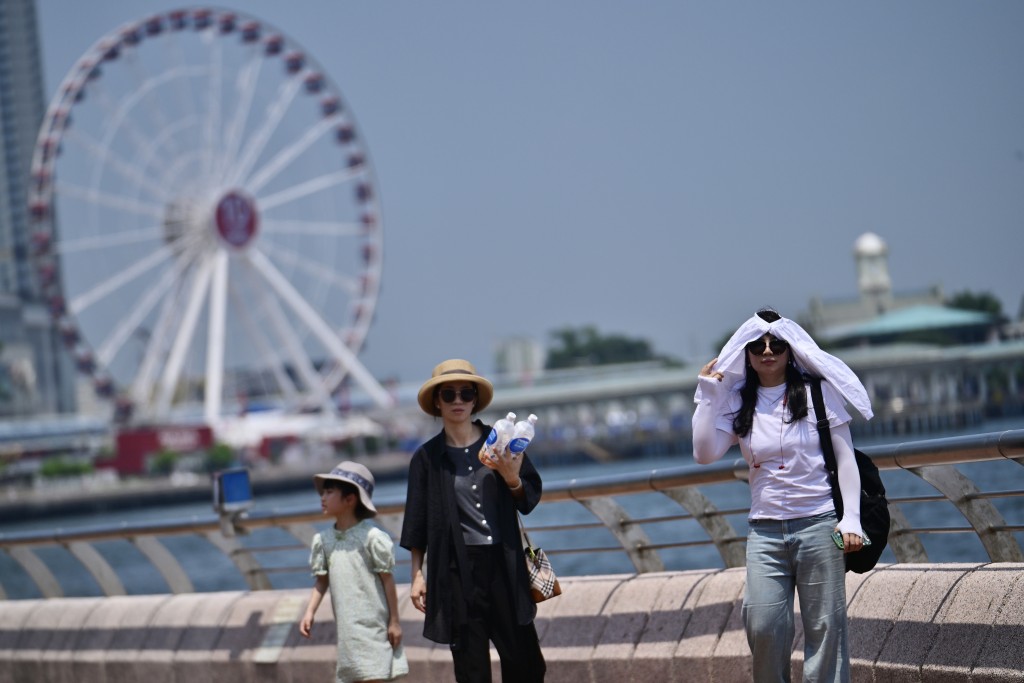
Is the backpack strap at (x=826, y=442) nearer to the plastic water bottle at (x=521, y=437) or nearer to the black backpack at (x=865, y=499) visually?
the black backpack at (x=865, y=499)

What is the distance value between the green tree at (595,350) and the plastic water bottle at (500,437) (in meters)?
182

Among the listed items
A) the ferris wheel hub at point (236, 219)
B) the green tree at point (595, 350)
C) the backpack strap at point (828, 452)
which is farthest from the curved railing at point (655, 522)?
the green tree at point (595, 350)

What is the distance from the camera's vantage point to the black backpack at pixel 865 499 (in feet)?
16.7

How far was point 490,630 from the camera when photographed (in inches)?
227

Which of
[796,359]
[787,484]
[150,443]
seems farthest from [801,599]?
[150,443]

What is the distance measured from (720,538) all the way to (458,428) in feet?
4.92

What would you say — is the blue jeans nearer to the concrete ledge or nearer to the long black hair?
the long black hair

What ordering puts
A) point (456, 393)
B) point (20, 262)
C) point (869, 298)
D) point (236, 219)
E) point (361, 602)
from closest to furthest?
point (456, 393) < point (361, 602) < point (236, 219) < point (869, 298) < point (20, 262)

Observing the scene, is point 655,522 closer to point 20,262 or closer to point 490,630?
point 490,630

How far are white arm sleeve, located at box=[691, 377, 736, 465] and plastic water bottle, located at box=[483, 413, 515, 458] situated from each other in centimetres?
62

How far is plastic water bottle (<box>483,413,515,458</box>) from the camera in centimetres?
556

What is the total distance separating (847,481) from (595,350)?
18557 centimetres

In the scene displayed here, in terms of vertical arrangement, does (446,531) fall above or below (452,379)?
below

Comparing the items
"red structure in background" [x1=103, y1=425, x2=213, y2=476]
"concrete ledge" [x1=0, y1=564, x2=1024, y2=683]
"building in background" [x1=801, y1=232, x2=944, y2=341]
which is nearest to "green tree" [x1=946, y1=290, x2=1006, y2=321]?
"building in background" [x1=801, y1=232, x2=944, y2=341]
